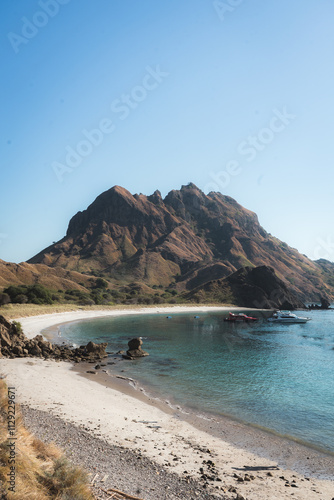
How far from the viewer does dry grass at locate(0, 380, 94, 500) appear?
722 centimetres

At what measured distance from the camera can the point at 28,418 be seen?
1519cm

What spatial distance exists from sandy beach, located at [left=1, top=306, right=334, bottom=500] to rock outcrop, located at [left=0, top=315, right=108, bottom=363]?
9114 millimetres

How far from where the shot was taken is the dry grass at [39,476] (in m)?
7.22

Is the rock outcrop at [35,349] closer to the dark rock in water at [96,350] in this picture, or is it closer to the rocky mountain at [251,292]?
the dark rock in water at [96,350]

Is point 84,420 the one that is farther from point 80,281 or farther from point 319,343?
point 80,281

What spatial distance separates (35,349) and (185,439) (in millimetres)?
25517

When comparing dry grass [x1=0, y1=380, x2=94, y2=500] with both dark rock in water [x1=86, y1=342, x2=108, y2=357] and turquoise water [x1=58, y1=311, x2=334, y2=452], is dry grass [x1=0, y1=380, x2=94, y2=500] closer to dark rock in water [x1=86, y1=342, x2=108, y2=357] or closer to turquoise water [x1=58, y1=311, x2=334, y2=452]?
turquoise water [x1=58, y1=311, x2=334, y2=452]

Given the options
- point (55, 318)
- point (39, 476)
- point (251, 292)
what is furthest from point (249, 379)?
point (251, 292)

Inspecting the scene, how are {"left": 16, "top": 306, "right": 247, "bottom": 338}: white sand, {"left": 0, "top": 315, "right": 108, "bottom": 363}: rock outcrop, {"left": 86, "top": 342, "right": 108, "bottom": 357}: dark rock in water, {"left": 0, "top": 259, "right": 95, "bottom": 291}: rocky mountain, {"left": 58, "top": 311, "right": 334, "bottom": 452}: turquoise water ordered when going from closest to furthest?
{"left": 58, "top": 311, "right": 334, "bottom": 452}: turquoise water → {"left": 0, "top": 315, "right": 108, "bottom": 363}: rock outcrop → {"left": 86, "top": 342, "right": 108, "bottom": 357}: dark rock in water → {"left": 16, "top": 306, "right": 247, "bottom": 338}: white sand → {"left": 0, "top": 259, "right": 95, "bottom": 291}: rocky mountain

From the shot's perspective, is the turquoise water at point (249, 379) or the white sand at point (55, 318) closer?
the turquoise water at point (249, 379)

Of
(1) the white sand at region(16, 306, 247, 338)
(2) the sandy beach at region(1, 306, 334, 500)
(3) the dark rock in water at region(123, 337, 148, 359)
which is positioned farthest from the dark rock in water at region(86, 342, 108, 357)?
(1) the white sand at region(16, 306, 247, 338)

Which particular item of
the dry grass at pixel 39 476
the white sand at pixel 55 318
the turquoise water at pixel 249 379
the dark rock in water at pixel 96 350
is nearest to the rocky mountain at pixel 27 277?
the white sand at pixel 55 318

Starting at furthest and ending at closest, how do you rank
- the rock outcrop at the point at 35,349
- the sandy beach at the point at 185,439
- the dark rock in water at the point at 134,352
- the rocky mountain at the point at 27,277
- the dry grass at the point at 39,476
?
the rocky mountain at the point at 27,277 → the dark rock in water at the point at 134,352 → the rock outcrop at the point at 35,349 → the sandy beach at the point at 185,439 → the dry grass at the point at 39,476

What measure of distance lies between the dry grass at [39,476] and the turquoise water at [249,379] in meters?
13.1
